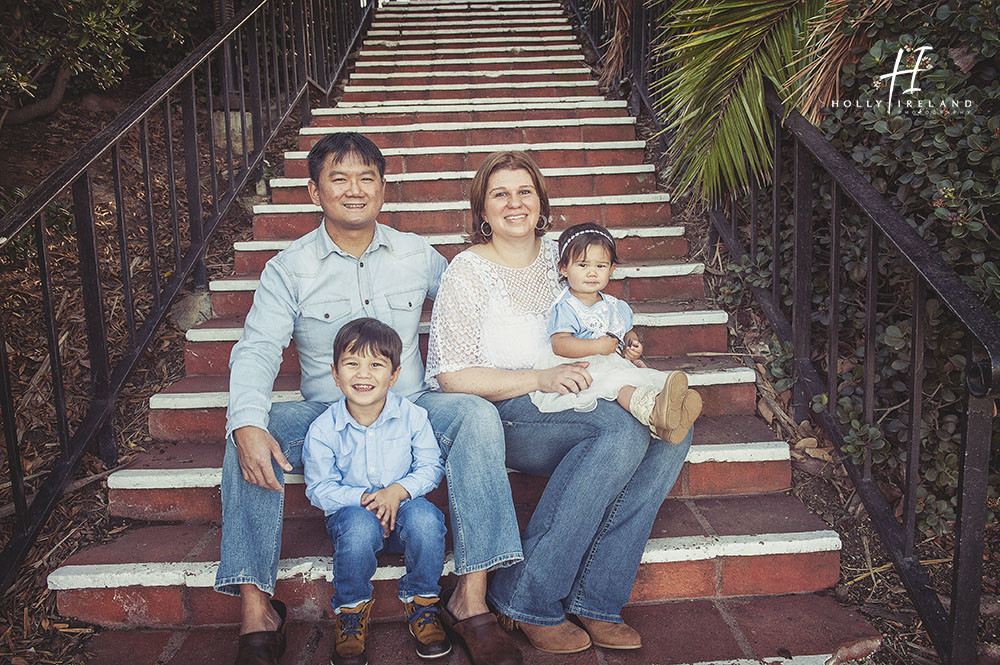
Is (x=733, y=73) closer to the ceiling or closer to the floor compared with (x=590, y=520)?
closer to the ceiling

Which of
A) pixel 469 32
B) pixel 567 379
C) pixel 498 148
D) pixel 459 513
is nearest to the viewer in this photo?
pixel 459 513

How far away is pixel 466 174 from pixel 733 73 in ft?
4.89

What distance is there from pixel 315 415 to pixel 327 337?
0.88 feet

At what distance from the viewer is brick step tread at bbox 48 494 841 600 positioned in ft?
6.60

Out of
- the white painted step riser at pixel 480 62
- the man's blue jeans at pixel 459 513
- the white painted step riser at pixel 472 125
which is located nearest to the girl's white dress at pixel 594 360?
the man's blue jeans at pixel 459 513

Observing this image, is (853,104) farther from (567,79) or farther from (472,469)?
(567,79)

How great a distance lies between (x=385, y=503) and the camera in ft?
6.09

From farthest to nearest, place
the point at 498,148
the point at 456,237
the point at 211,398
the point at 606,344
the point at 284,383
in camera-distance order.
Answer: the point at 498,148
the point at 456,237
the point at 284,383
the point at 211,398
the point at 606,344

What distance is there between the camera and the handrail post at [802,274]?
2.48 metres

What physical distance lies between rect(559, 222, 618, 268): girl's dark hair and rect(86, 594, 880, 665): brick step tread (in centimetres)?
108

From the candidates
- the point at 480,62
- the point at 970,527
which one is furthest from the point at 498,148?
the point at 970,527

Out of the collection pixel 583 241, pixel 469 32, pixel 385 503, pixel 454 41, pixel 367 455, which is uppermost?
pixel 469 32
